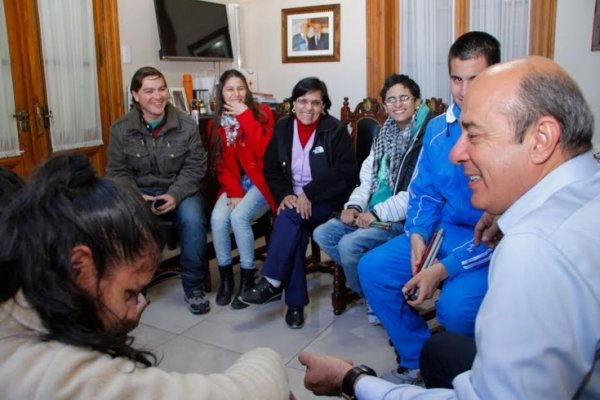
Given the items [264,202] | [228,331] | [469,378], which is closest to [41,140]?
[264,202]

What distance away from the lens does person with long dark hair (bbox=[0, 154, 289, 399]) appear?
673 millimetres

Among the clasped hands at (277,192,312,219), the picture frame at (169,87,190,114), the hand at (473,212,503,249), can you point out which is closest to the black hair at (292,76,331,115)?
the clasped hands at (277,192,312,219)

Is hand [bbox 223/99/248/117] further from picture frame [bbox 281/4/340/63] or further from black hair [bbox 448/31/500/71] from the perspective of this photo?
picture frame [bbox 281/4/340/63]

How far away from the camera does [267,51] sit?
16.0 ft

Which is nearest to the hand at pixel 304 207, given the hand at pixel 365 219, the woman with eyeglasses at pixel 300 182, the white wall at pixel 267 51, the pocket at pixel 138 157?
the woman with eyeglasses at pixel 300 182

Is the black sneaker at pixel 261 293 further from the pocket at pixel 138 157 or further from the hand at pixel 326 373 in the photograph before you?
the hand at pixel 326 373

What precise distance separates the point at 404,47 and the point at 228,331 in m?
2.99

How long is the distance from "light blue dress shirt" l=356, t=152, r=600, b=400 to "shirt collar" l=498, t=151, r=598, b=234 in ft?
0.23

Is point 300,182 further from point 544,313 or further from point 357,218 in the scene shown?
point 544,313

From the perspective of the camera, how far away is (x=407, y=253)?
2096 millimetres

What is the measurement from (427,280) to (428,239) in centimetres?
26

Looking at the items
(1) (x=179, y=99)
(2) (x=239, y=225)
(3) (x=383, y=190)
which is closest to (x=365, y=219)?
(3) (x=383, y=190)

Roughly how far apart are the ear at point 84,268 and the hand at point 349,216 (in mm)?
1823

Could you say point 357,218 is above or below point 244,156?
below
